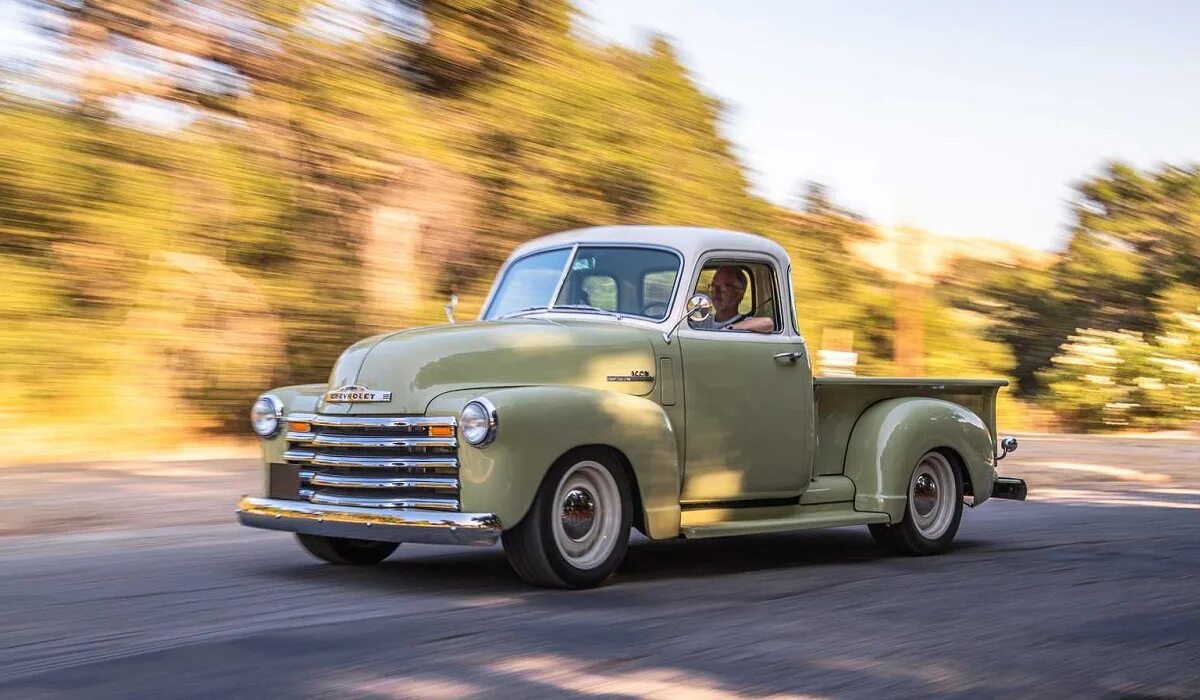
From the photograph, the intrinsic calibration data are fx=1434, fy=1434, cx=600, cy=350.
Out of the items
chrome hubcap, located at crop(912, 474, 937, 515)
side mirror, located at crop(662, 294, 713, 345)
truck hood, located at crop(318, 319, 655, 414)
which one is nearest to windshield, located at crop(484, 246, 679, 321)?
side mirror, located at crop(662, 294, 713, 345)

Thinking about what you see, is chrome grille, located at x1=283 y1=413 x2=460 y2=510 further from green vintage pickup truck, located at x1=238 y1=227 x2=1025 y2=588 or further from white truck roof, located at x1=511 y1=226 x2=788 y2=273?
white truck roof, located at x1=511 y1=226 x2=788 y2=273

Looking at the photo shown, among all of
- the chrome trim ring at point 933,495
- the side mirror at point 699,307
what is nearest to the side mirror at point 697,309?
the side mirror at point 699,307

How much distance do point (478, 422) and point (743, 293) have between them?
8.41 feet

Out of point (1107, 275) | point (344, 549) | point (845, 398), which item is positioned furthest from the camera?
point (1107, 275)

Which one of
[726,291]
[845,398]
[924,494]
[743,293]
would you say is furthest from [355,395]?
[924,494]

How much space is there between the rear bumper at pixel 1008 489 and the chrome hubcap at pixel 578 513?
3.89 meters

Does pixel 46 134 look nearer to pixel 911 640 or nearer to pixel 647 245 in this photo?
pixel 647 245

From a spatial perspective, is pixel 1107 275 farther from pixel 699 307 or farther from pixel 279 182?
pixel 699 307

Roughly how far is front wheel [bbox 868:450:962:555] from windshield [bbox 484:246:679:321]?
2176 mm

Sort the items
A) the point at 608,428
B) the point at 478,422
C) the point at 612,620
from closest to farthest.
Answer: the point at 612,620, the point at 478,422, the point at 608,428

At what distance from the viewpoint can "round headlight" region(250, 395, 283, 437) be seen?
295 inches

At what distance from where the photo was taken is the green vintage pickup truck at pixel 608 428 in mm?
6664

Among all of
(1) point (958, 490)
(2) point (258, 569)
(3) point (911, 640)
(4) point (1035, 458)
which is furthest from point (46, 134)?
(4) point (1035, 458)

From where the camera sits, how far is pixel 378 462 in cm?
680
